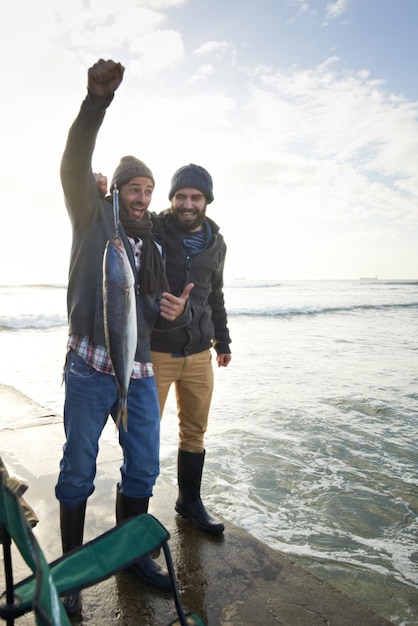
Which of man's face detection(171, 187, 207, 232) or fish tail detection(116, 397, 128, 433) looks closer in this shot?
fish tail detection(116, 397, 128, 433)

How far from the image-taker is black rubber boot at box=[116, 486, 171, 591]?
2.63 metres

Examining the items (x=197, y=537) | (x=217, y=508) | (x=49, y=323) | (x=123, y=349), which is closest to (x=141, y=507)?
(x=197, y=537)

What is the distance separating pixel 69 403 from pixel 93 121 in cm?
146

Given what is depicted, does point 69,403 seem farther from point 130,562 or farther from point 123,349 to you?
point 130,562

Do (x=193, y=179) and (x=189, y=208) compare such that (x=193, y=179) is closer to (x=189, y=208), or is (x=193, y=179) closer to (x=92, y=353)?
(x=189, y=208)

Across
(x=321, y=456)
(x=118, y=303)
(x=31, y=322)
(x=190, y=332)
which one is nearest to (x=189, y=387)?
(x=190, y=332)

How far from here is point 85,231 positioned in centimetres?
248

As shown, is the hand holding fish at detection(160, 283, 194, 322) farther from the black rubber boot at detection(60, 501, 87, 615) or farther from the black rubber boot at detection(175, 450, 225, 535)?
the black rubber boot at detection(175, 450, 225, 535)

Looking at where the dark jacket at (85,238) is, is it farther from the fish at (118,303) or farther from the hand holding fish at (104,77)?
the fish at (118,303)

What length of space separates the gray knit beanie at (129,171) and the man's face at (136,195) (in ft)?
0.08

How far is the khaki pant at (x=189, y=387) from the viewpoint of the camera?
3.35 m

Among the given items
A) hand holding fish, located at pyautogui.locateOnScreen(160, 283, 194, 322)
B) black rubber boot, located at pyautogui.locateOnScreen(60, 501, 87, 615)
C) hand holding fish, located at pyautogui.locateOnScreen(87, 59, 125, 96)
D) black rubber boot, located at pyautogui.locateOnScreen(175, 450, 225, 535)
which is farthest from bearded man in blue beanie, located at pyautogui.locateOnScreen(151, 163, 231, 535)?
hand holding fish, located at pyautogui.locateOnScreen(87, 59, 125, 96)

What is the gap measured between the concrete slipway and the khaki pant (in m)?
0.59

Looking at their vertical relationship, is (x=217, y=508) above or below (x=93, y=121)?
below
